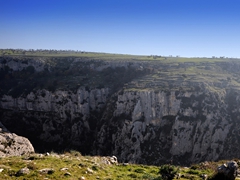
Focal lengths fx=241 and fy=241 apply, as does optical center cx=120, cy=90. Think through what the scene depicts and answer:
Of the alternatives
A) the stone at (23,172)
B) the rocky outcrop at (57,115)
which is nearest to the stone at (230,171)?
the stone at (23,172)

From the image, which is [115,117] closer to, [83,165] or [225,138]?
[225,138]

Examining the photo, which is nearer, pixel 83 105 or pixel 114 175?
pixel 114 175

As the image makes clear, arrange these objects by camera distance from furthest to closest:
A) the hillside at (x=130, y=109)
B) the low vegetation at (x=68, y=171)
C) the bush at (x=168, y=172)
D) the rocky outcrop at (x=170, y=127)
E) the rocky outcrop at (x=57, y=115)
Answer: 1. the rocky outcrop at (x=57, y=115)
2. the hillside at (x=130, y=109)
3. the rocky outcrop at (x=170, y=127)
4. the bush at (x=168, y=172)
5. the low vegetation at (x=68, y=171)

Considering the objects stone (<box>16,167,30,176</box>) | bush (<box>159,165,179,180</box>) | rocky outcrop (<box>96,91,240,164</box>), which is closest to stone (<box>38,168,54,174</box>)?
stone (<box>16,167,30,176</box>)

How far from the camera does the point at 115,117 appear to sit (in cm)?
7112

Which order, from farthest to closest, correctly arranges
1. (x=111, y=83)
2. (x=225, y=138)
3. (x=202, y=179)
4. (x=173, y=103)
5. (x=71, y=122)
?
(x=111, y=83)
(x=71, y=122)
(x=173, y=103)
(x=225, y=138)
(x=202, y=179)

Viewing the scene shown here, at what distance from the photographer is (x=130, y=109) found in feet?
229

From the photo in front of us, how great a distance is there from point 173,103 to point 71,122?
111 ft

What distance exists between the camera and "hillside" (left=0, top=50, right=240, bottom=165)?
6278 cm

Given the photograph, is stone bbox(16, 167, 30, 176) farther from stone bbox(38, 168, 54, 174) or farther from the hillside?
the hillside

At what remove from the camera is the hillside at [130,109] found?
6278 cm

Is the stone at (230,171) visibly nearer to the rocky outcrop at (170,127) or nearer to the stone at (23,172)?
the stone at (23,172)

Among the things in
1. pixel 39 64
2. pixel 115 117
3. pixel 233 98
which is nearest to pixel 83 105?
pixel 115 117

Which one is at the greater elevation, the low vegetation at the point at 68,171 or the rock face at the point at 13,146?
the low vegetation at the point at 68,171
